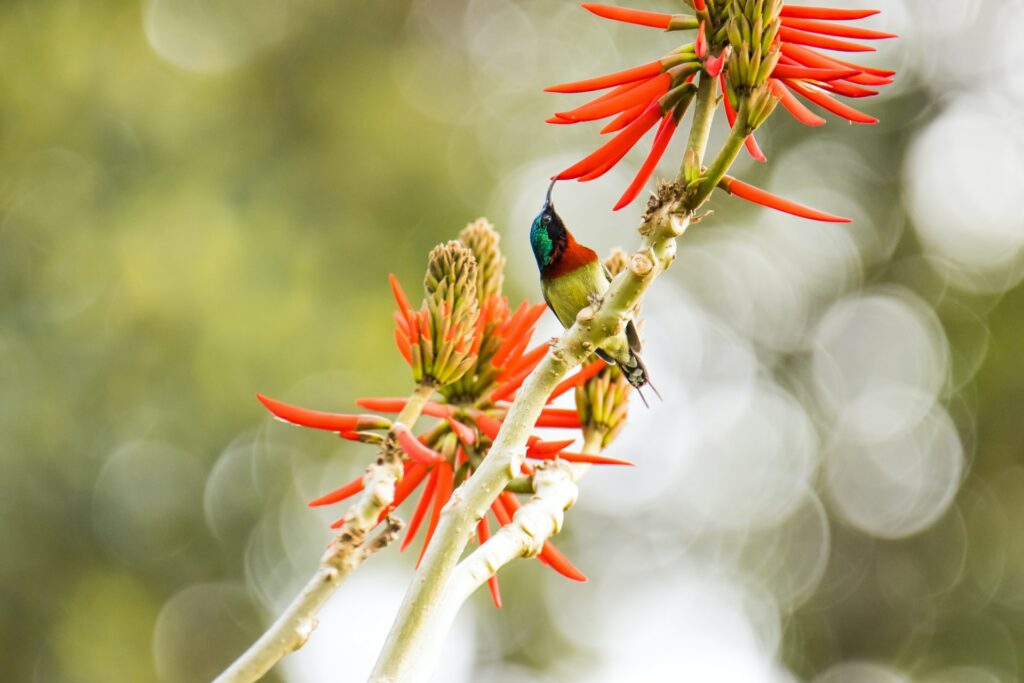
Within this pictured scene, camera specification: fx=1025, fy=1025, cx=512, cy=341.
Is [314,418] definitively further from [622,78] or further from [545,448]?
[622,78]

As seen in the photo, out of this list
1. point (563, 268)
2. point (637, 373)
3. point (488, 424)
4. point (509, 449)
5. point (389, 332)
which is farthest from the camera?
point (389, 332)

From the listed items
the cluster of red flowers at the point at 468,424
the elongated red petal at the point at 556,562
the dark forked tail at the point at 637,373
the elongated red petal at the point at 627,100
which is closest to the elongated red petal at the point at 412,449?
the cluster of red flowers at the point at 468,424

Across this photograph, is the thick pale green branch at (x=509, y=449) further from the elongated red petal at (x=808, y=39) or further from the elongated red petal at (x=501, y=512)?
the elongated red petal at (x=501, y=512)

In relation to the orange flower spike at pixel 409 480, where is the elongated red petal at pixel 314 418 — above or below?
above

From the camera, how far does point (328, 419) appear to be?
1046 mm

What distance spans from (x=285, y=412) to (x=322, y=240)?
5.83 m

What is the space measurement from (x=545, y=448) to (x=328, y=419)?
0.22m

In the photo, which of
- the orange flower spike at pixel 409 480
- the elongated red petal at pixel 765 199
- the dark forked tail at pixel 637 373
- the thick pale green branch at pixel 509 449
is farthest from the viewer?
the dark forked tail at pixel 637 373

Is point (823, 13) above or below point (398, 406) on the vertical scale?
above

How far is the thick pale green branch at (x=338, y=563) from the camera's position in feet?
2.56

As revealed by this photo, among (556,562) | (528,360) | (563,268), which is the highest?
(563,268)

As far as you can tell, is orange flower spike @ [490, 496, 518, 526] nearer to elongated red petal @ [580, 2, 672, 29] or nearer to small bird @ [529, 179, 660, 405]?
elongated red petal @ [580, 2, 672, 29]

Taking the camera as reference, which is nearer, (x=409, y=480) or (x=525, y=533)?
(x=525, y=533)

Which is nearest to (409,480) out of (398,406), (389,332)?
(398,406)
